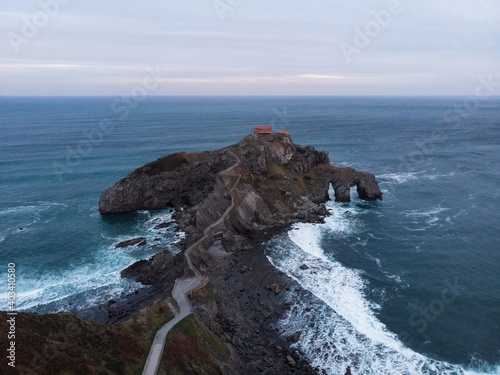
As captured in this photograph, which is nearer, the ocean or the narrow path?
the narrow path

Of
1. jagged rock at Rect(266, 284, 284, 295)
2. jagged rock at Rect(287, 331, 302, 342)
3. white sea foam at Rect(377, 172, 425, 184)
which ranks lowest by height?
jagged rock at Rect(287, 331, 302, 342)

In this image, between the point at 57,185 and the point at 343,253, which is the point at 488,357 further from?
the point at 57,185

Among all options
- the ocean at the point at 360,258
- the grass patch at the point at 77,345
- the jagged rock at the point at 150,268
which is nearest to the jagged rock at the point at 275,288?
the ocean at the point at 360,258

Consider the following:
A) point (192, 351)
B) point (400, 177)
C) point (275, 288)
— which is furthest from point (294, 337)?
point (400, 177)

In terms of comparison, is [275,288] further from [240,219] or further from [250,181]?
[250,181]

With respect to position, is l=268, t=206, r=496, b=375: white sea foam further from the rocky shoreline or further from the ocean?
the rocky shoreline

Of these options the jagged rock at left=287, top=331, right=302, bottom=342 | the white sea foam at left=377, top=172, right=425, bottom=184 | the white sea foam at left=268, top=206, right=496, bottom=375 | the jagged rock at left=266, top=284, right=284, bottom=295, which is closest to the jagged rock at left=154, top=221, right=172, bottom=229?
the white sea foam at left=268, top=206, right=496, bottom=375

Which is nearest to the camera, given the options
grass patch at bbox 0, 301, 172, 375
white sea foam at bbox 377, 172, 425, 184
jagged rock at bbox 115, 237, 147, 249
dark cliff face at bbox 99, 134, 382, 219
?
grass patch at bbox 0, 301, 172, 375
